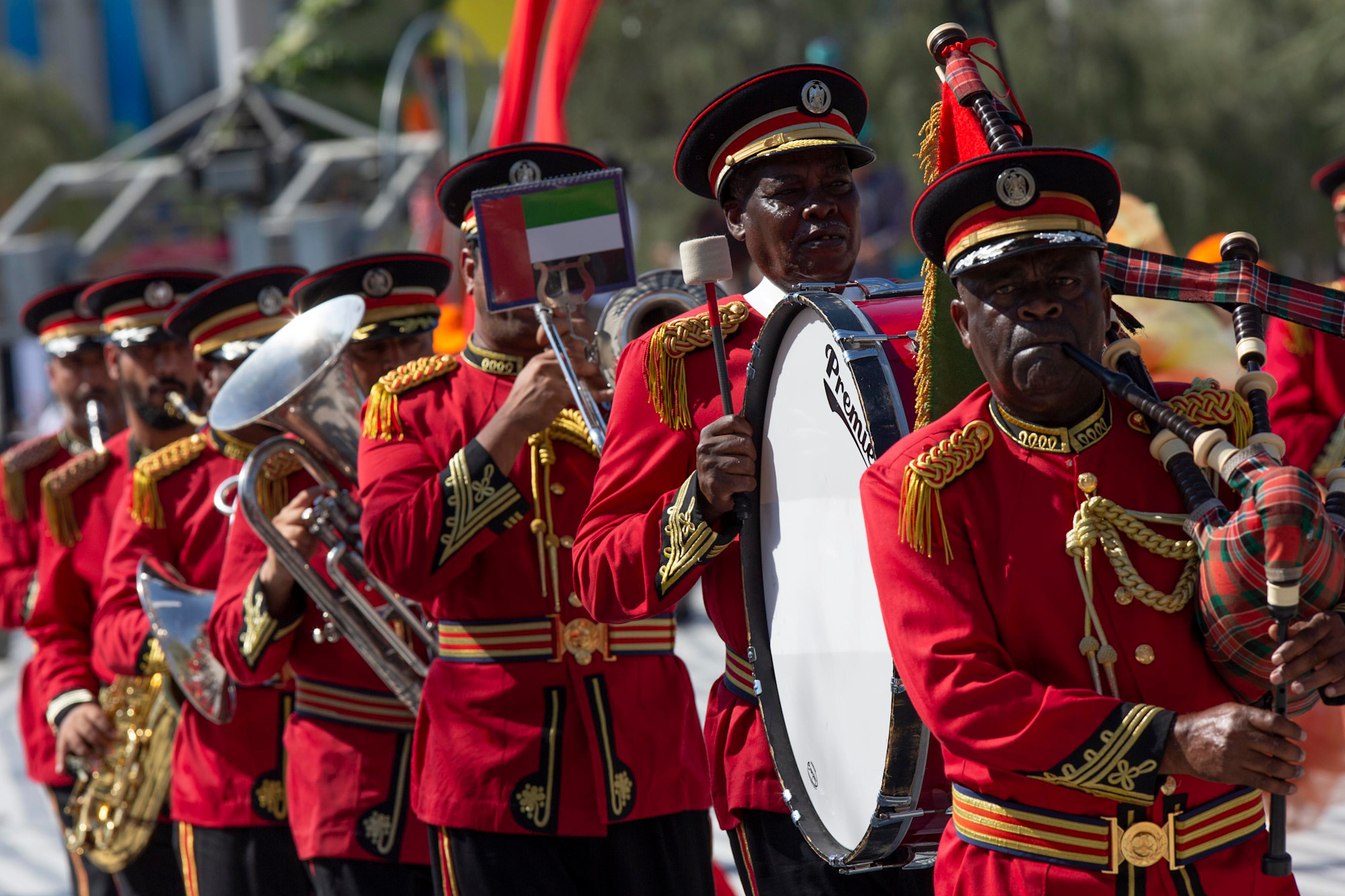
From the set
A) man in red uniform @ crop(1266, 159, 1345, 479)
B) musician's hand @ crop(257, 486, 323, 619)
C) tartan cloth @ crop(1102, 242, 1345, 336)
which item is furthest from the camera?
man in red uniform @ crop(1266, 159, 1345, 479)

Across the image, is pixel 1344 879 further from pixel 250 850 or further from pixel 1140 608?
pixel 1140 608

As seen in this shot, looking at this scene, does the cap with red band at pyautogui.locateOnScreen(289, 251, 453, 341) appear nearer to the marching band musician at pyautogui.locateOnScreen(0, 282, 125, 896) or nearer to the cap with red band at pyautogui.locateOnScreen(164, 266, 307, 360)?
the cap with red band at pyautogui.locateOnScreen(164, 266, 307, 360)

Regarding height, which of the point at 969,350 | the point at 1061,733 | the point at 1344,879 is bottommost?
the point at 1344,879

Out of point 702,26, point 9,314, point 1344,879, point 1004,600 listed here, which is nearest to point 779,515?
point 1004,600

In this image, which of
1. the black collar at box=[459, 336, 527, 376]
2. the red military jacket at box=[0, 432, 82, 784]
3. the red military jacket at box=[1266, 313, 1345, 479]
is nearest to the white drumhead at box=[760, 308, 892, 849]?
the black collar at box=[459, 336, 527, 376]

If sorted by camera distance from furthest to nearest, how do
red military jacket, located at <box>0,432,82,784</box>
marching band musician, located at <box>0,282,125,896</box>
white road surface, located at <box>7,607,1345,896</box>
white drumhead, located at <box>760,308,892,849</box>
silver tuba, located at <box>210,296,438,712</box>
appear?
red military jacket, located at <box>0,432,82,784</box> → white road surface, located at <box>7,607,1345,896</box> → marching band musician, located at <box>0,282,125,896</box> → silver tuba, located at <box>210,296,438,712</box> → white drumhead, located at <box>760,308,892,849</box>

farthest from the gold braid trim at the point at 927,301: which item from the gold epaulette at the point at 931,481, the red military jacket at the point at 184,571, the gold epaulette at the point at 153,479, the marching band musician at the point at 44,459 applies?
the marching band musician at the point at 44,459

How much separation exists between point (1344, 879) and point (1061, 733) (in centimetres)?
463

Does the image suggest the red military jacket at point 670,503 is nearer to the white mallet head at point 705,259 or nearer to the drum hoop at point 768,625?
the drum hoop at point 768,625

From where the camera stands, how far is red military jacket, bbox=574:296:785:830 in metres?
3.44

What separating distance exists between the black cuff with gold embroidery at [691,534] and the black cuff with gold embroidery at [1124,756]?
2.94ft

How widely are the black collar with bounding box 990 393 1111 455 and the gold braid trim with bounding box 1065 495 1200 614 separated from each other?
0.10 m

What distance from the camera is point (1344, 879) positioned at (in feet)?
21.5

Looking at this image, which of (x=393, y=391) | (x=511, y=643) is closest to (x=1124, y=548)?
(x=511, y=643)
